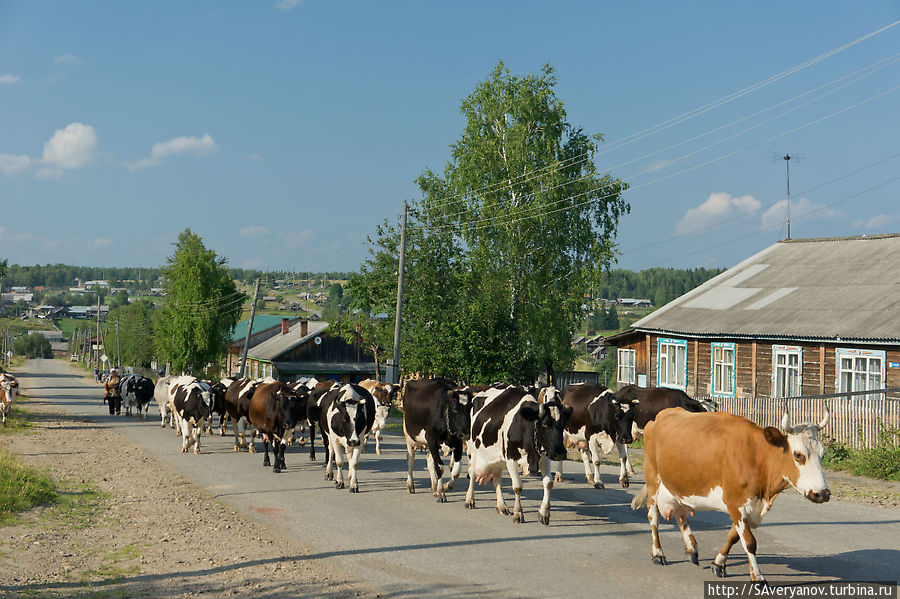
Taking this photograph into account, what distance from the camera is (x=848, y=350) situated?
25859mm

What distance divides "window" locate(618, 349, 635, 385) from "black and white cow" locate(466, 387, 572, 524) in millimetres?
24877

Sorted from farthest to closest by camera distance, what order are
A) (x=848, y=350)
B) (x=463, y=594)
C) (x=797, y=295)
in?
1. (x=797, y=295)
2. (x=848, y=350)
3. (x=463, y=594)

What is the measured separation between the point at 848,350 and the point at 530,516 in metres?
17.2

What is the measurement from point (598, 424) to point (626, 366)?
74.9 feet

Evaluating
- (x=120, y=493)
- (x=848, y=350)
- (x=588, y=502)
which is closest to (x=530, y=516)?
(x=588, y=502)

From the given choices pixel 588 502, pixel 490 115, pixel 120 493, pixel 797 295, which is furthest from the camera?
pixel 490 115

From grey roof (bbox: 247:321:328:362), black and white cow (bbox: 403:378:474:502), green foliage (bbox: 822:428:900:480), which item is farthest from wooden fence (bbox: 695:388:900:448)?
grey roof (bbox: 247:321:328:362)

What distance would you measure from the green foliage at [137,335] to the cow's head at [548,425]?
3432 inches

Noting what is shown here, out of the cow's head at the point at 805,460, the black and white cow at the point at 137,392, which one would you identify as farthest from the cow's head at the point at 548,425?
the black and white cow at the point at 137,392

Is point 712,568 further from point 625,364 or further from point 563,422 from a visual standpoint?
point 625,364

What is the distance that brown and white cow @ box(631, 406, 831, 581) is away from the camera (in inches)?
324

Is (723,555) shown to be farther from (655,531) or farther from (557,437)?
(557,437)

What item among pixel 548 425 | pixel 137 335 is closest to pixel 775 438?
pixel 548 425

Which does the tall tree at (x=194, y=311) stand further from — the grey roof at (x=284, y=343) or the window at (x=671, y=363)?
the window at (x=671, y=363)
